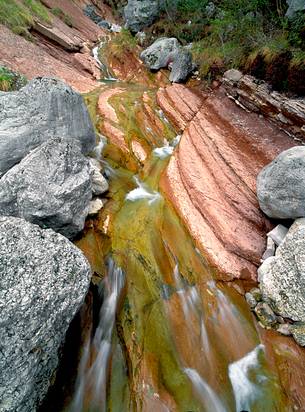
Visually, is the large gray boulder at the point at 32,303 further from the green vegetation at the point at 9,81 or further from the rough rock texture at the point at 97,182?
the green vegetation at the point at 9,81

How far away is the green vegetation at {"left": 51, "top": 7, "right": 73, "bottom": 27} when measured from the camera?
24056 mm

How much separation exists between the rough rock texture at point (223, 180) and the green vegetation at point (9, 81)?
583 cm

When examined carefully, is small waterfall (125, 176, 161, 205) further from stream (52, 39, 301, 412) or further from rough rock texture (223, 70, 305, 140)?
rough rock texture (223, 70, 305, 140)

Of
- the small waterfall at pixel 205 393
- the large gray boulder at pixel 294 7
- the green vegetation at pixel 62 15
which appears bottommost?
the small waterfall at pixel 205 393

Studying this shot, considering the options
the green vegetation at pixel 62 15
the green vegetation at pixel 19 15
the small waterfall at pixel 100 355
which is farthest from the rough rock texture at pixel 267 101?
the green vegetation at pixel 62 15

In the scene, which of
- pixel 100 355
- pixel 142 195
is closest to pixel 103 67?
pixel 142 195

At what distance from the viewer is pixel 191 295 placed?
594 cm

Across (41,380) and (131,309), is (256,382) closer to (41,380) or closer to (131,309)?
(131,309)

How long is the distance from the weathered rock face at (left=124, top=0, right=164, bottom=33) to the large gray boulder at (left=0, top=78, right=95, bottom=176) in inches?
818

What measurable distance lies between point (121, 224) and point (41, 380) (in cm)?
347

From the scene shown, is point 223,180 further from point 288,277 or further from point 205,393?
point 205,393

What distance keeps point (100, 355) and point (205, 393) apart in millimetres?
1852

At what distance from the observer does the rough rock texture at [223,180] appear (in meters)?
6.69

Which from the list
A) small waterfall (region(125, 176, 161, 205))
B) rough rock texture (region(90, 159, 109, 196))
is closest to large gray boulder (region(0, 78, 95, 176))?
rough rock texture (region(90, 159, 109, 196))
